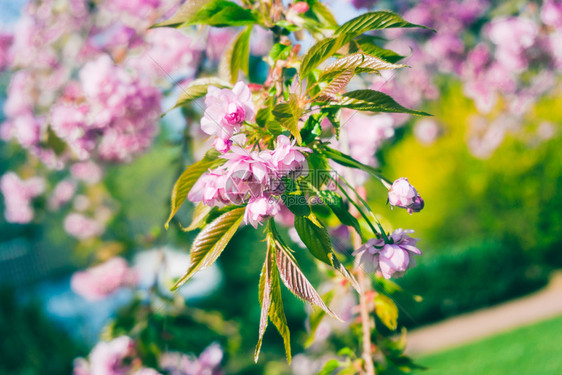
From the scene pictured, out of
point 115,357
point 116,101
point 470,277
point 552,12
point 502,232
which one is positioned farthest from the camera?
point 502,232

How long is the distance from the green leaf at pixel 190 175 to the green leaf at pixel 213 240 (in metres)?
0.07

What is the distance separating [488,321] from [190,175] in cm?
630

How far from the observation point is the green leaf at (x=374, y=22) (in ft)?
2.18

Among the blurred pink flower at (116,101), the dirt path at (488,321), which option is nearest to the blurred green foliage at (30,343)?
the blurred pink flower at (116,101)

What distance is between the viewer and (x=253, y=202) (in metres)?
0.62

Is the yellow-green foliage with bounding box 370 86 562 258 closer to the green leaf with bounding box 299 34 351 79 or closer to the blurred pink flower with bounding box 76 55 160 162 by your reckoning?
the blurred pink flower with bounding box 76 55 160 162

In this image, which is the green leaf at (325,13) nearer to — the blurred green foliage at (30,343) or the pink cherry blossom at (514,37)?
the pink cherry blossom at (514,37)

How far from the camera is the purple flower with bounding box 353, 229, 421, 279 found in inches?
27.2

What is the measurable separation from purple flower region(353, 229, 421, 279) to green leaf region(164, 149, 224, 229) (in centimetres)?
28

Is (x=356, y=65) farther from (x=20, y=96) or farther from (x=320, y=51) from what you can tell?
(x=20, y=96)

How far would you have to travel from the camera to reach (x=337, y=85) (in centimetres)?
62

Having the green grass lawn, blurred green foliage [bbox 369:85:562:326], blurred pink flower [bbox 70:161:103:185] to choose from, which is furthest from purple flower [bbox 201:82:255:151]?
blurred green foliage [bbox 369:85:562:326]

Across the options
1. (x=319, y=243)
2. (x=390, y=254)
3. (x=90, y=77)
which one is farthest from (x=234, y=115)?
(x=90, y=77)

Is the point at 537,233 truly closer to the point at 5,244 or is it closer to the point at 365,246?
the point at 365,246
